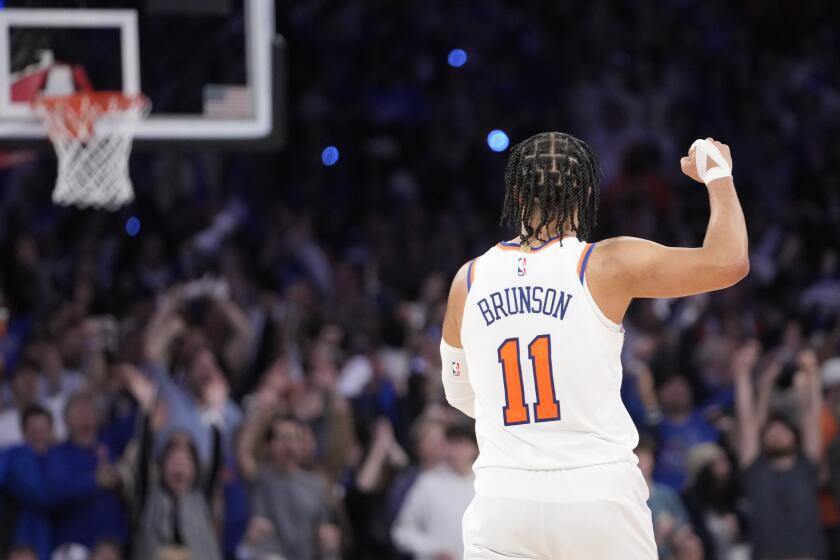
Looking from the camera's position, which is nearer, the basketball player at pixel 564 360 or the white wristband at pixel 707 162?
the basketball player at pixel 564 360

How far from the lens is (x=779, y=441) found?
29.2ft

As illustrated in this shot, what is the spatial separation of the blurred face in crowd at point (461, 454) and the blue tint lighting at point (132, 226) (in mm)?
5228

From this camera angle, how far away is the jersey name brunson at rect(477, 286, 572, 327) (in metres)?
3.75

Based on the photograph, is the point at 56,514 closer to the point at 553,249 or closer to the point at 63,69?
the point at 63,69

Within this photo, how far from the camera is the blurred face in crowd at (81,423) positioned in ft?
27.8

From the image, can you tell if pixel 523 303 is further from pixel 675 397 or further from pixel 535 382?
pixel 675 397

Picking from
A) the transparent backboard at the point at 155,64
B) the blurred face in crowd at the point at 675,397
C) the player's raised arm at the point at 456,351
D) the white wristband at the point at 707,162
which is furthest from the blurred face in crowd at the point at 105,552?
the white wristband at the point at 707,162

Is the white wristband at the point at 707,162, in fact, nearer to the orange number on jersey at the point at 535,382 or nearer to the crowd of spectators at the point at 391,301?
the orange number on jersey at the point at 535,382

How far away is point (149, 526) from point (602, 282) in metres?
5.17

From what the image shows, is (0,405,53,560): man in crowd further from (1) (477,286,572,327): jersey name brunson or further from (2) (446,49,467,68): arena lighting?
(2) (446,49,467,68): arena lighting

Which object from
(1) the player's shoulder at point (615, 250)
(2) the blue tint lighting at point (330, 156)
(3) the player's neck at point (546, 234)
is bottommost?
(1) the player's shoulder at point (615, 250)

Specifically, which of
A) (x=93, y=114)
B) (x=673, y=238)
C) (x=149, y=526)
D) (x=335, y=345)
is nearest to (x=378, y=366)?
(x=335, y=345)

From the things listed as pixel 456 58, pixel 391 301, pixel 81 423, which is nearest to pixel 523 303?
pixel 81 423

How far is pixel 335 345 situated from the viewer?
34.3 feet
